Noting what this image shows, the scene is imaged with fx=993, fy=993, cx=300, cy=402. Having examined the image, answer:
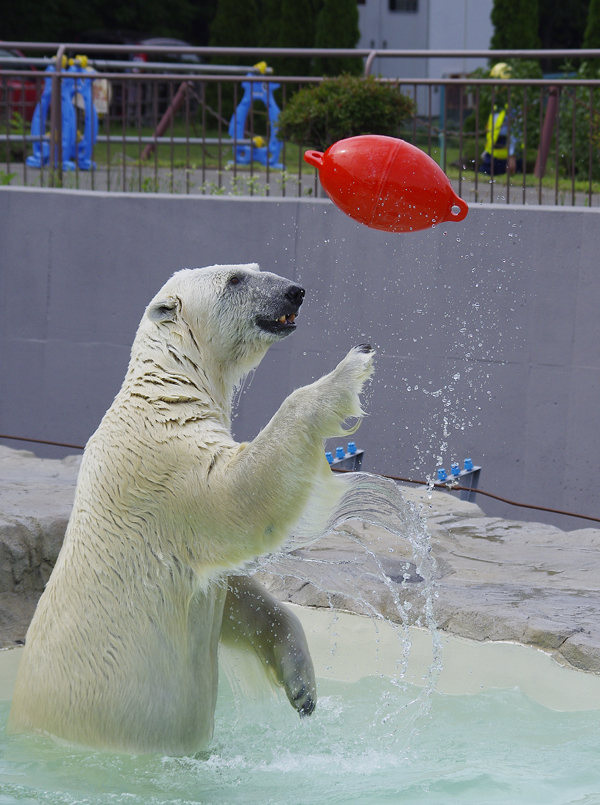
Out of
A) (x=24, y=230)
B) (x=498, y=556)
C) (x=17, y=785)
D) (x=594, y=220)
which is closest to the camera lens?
(x=17, y=785)

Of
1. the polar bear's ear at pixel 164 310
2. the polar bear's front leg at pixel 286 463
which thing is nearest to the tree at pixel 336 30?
the polar bear's ear at pixel 164 310

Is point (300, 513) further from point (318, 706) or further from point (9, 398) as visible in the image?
point (9, 398)

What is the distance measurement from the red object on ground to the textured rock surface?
4.05 feet

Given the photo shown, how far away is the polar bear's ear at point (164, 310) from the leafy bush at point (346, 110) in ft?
15.2

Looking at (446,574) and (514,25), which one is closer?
(446,574)

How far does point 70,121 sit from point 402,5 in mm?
17890

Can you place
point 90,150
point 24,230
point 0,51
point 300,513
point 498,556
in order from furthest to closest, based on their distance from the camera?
point 0,51
point 90,150
point 24,230
point 498,556
point 300,513

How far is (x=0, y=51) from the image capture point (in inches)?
781

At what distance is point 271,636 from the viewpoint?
3326mm

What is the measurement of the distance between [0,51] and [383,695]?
1906 cm

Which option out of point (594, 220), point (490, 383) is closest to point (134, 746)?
point (490, 383)

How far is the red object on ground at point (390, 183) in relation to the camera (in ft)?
11.1

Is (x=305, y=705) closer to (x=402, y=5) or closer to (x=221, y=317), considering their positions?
(x=221, y=317)

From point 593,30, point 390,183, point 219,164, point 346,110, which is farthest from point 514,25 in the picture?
point 390,183
